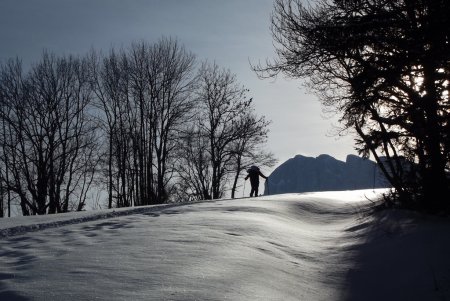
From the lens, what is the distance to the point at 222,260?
20.6 ft

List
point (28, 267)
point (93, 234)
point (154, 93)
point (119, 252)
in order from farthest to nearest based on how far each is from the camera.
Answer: point (154, 93)
point (93, 234)
point (119, 252)
point (28, 267)

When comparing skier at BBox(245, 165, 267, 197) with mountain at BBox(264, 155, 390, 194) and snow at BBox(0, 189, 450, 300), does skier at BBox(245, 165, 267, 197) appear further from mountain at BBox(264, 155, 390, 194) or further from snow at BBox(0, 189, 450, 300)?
mountain at BBox(264, 155, 390, 194)

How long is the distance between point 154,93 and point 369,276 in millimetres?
30260

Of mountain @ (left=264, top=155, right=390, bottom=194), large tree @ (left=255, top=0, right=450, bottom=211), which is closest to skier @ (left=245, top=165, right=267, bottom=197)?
large tree @ (left=255, top=0, right=450, bottom=211)

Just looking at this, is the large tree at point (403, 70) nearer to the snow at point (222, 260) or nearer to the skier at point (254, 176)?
the snow at point (222, 260)

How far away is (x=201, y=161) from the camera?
43.7 meters

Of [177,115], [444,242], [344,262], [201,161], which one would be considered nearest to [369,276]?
[344,262]

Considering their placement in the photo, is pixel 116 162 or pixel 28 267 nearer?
pixel 28 267

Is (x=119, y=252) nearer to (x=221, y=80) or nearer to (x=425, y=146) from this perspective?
(x=425, y=146)

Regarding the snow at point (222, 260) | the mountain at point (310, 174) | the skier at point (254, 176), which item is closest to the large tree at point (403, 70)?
the snow at point (222, 260)

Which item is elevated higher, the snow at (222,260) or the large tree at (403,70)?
the large tree at (403,70)

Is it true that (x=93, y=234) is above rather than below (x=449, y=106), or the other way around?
below

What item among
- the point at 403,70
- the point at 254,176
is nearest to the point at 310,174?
the point at 254,176

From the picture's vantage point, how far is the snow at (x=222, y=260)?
4.77 metres
